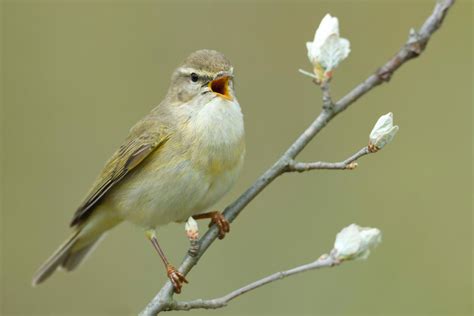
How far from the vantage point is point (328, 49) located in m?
3.11

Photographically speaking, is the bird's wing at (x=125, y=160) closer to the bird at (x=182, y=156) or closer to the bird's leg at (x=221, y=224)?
the bird at (x=182, y=156)

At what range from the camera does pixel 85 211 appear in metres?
5.33

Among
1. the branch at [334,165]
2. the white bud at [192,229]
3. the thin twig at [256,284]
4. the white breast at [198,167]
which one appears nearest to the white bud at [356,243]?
the thin twig at [256,284]

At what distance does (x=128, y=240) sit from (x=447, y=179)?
3.21 m

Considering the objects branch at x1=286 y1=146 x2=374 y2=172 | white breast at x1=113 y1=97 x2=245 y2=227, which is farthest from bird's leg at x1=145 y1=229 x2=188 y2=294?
branch at x1=286 y1=146 x2=374 y2=172

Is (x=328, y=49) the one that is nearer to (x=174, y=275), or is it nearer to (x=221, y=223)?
(x=221, y=223)

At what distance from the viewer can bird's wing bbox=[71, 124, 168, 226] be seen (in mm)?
4883

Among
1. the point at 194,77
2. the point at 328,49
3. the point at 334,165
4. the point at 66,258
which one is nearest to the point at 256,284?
the point at 334,165

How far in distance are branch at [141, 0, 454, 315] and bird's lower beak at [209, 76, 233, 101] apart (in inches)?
49.1

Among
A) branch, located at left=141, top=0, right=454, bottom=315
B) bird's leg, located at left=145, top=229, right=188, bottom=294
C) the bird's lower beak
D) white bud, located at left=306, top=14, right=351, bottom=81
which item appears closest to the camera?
branch, located at left=141, top=0, right=454, bottom=315

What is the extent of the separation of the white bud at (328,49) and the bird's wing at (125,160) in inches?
75.2

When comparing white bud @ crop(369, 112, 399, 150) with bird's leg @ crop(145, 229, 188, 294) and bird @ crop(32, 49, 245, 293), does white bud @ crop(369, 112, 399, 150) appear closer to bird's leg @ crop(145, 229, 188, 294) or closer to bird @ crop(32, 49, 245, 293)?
bird's leg @ crop(145, 229, 188, 294)

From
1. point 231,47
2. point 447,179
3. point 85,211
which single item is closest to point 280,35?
point 231,47

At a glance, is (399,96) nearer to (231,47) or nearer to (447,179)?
(447,179)
